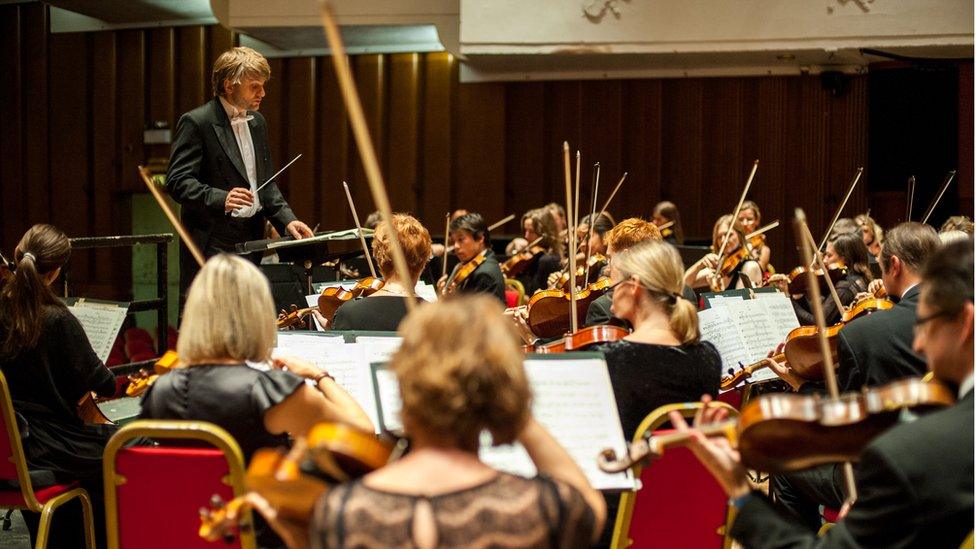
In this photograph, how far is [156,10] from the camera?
10383 mm

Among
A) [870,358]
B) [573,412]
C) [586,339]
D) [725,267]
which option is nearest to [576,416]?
[573,412]

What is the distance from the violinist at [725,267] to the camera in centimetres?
682

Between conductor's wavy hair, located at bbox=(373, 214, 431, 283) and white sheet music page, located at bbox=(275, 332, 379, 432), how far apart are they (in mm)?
1030

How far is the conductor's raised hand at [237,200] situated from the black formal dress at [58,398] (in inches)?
27.9

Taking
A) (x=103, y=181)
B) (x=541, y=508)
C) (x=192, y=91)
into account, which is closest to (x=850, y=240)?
(x=541, y=508)

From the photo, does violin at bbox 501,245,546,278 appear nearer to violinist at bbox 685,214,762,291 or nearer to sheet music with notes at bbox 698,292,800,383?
violinist at bbox 685,214,762,291

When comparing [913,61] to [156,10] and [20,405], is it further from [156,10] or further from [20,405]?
[20,405]

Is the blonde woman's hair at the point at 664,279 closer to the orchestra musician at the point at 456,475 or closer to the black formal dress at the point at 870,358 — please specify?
the black formal dress at the point at 870,358

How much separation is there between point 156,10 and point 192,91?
0.86m

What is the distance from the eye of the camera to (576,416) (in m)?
2.46

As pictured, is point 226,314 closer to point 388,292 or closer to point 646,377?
point 646,377

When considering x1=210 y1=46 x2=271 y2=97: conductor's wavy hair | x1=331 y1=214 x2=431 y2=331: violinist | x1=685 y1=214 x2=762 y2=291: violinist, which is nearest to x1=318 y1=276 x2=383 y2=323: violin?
x1=331 y1=214 x2=431 y2=331: violinist

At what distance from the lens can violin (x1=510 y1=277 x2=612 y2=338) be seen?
17.2 ft

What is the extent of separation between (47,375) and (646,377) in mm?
1962
